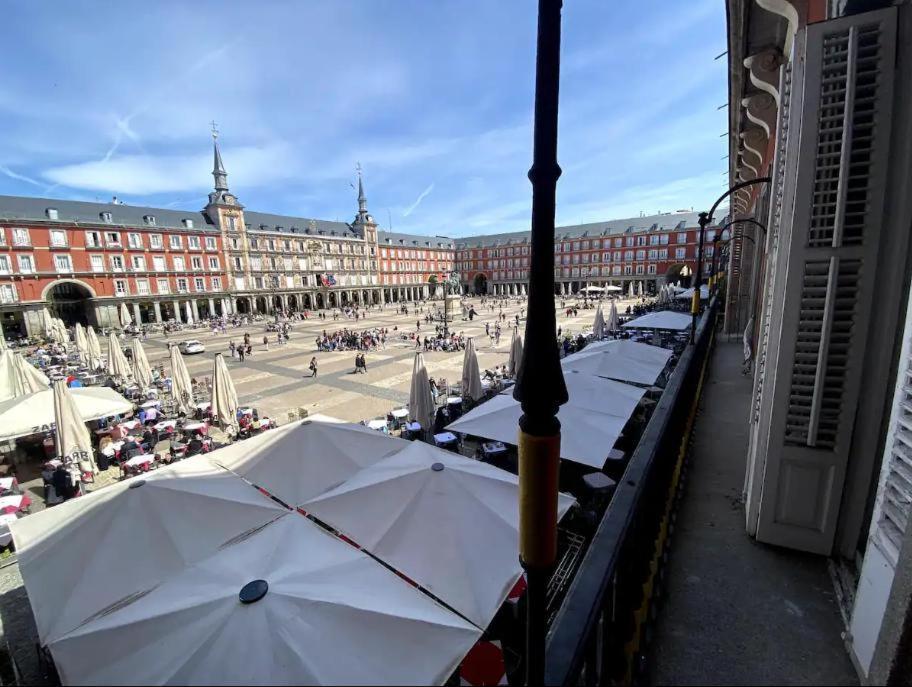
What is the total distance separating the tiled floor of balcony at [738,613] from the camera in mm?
2822

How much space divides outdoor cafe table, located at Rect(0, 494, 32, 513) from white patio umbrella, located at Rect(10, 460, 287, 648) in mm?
3846

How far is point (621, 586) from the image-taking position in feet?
9.57

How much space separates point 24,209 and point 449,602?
5554 centimetres

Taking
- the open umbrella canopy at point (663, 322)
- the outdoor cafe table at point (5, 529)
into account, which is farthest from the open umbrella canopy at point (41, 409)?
the open umbrella canopy at point (663, 322)

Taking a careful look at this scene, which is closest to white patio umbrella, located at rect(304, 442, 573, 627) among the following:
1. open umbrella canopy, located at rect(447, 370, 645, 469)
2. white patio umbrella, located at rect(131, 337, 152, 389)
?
open umbrella canopy, located at rect(447, 370, 645, 469)

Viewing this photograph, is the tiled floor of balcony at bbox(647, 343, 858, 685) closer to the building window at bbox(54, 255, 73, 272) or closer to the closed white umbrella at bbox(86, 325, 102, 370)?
the closed white umbrella at bbox(86, 325, 102, 370)

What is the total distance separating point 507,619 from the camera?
202 inches

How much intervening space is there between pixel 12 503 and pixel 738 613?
11.7 m

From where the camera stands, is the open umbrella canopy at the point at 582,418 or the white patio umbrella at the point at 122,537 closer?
the white patio umbrella at the point at 122,537

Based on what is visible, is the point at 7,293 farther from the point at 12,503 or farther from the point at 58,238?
the point at 12,503

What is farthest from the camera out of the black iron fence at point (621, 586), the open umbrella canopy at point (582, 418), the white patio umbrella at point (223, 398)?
the white patio umbrella at point (223, 398)

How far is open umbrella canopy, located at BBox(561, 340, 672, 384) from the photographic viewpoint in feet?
35.3

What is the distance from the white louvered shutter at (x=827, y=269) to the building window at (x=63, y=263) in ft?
179

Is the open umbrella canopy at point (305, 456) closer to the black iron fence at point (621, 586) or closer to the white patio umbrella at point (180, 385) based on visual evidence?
the black iron fence at point (621, 586)
